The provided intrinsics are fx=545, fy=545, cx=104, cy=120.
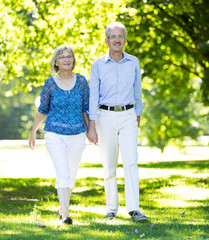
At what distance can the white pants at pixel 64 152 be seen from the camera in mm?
6531

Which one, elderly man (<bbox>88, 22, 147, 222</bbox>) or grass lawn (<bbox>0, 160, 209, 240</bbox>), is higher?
elderly man (<bbox>88, 22, 147, 222</bbox>)

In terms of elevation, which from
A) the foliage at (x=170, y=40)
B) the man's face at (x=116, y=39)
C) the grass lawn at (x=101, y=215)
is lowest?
the grass lawn at (x=101, y=215)


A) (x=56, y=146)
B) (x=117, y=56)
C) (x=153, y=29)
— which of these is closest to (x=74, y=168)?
(x=56, y=146)

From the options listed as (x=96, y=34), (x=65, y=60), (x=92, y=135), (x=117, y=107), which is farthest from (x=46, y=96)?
(x=96, y=34)

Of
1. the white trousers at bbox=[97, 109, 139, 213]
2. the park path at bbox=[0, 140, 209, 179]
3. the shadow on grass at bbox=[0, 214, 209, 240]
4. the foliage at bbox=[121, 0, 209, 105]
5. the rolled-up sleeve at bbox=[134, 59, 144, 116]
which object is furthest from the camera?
the park path at bbox=[0, 140, 209, 179]

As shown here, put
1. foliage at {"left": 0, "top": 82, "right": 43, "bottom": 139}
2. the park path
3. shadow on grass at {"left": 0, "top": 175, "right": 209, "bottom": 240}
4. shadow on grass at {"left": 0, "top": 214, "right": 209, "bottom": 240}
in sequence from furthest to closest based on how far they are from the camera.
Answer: foliage at {"left": 0, "top": 82, "right": 43, "bottom": 139} → the park path → shadow on grass at {"left": 0, "top": 175, "right": 209, "bottom": 240} → shadow on grass at {"left": 0, "top": 214, "right": 209, "bottom": 240}

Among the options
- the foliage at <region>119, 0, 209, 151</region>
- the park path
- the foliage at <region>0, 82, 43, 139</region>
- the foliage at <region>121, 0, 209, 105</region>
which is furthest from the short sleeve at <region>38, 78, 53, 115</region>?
the foliage at <region>0, 82, 43, 139</region>

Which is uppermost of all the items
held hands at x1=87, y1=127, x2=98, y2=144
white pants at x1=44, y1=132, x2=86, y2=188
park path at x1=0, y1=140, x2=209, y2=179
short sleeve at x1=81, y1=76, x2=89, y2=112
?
short sleeve at x1=81, y1=76, x2=89, y2=112

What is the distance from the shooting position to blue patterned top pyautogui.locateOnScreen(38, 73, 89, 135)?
6605mm

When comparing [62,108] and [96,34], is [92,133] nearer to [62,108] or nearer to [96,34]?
[62,108]

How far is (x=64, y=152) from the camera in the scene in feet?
21.6

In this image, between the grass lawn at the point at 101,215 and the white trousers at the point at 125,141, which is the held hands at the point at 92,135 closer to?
the white trousers at the point at 125,141

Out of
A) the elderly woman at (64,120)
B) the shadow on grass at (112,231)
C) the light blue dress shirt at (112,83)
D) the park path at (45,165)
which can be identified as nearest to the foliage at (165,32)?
the park path at (45,165)

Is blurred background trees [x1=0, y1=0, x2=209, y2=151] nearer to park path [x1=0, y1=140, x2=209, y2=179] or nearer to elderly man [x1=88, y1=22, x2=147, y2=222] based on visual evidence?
park path [x1=0, y1=140, x2=209, y2=179]
